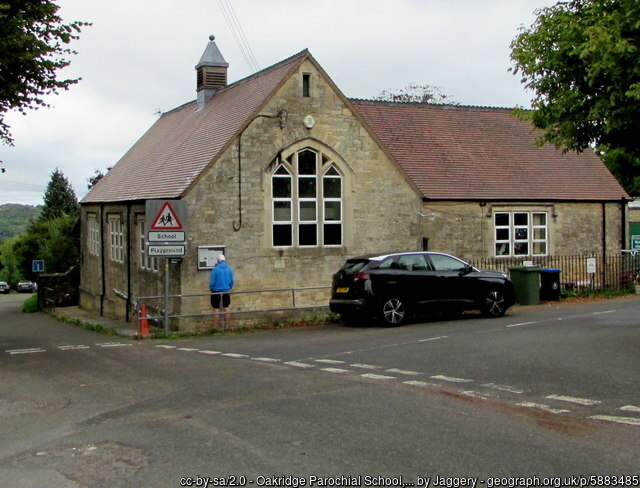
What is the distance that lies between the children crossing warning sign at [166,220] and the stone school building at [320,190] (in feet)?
1.94

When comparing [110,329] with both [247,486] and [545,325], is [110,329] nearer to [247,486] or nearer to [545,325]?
[545,325]

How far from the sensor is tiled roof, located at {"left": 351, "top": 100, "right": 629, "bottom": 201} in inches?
1065

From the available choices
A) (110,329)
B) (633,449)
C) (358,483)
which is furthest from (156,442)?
(110,329)

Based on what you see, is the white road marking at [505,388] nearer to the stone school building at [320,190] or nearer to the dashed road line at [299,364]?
the dashed road line at [299,364]

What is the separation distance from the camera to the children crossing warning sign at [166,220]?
18109 mm

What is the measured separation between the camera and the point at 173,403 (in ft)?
30.2

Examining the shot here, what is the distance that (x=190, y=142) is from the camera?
25266 millimetres

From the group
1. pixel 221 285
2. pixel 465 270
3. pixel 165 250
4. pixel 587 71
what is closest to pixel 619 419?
pixel 587 71

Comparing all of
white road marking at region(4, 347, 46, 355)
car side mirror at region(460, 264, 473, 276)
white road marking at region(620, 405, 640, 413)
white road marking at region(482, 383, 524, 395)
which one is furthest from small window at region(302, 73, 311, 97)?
white road marking at region(620, 405, 640, 413)

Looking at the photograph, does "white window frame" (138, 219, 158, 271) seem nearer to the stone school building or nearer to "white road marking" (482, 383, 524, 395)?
the stone school building

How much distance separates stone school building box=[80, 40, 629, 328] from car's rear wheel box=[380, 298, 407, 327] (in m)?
5.18

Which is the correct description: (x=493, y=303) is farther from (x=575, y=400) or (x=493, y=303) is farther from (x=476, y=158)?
(x=575, y=400)

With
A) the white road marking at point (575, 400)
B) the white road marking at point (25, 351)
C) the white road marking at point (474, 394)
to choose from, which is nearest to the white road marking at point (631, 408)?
the white road marking at point (575, 400)

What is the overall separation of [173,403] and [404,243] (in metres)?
15.8
